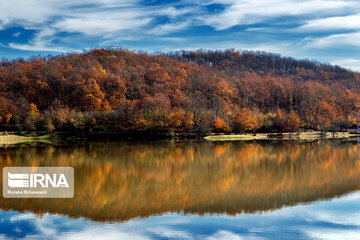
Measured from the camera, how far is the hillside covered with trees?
5462 cm

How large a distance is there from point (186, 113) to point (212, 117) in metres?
4.42

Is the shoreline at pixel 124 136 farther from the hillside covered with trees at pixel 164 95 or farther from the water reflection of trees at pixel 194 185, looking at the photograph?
the water reflection of trees at pixel 194 185

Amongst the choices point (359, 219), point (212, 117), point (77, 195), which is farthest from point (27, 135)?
point (359, 219)

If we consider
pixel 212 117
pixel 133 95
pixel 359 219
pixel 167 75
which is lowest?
pixel 359 219

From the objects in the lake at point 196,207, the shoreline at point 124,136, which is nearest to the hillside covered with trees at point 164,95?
the shoreline at point 124,136

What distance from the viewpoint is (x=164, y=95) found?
71438mm

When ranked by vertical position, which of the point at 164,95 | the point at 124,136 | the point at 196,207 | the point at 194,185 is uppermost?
the point at 164,95

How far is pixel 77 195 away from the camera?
13172 mm

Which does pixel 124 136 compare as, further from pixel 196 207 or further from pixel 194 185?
pixel 196 207

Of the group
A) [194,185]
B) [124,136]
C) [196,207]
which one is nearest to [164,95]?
[124,136]

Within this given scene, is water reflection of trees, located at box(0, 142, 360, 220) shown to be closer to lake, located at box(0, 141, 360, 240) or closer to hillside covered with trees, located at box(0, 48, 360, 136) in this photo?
lake, located at box(0, 141, 360, 240)

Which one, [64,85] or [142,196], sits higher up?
[64,85]

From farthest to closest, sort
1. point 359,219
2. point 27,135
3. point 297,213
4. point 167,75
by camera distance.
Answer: point 167,75, point 27,135, point 297,213, point 359,219

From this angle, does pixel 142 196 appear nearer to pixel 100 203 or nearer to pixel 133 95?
pixel 100 203
